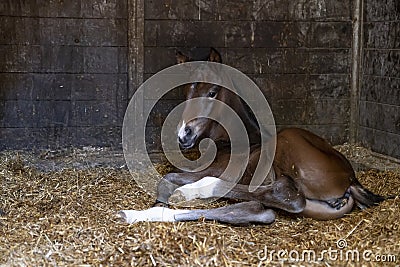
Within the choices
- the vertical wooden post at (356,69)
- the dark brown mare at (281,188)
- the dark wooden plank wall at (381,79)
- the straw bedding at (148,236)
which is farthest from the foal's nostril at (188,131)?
the vertical wooden post at (356,69)

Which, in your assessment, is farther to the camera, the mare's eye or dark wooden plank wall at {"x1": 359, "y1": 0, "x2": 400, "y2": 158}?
dark wooden plank wall at {"x1": 359, "y1": 0, "x2": 400, "y2": 158}

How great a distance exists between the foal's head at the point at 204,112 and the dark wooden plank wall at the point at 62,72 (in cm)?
174

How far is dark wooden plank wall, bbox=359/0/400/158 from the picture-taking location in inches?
225

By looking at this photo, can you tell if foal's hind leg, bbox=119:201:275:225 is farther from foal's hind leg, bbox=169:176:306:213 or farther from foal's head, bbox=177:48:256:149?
foal's head, bbox=177:48:256:149

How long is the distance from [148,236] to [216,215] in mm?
572

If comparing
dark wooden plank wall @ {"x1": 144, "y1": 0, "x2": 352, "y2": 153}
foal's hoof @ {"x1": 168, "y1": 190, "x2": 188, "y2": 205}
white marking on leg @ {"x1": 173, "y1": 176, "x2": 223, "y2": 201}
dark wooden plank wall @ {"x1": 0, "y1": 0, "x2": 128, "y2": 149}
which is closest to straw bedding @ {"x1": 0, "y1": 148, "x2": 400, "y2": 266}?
foal's hoof @ {"x1": 168, "y1": 190, "x2": 188, "y2": 205}

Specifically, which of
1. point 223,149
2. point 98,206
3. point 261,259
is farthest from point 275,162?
point 98,206

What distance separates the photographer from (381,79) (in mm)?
5965

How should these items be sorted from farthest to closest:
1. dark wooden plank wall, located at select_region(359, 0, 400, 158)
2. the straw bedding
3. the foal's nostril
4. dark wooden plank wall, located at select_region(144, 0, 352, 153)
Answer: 1. dark wooden plank wall, located at select_region(144, 0, 352, 153)
2. dark wooden plank wall, located at select_region(359, 0, 400, 158)
3. the foal's nostril
4. the straw bedding

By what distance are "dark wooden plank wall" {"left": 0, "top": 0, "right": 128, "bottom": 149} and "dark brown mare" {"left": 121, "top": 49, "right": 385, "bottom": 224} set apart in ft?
6.27

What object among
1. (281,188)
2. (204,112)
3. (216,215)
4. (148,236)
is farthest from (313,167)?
(148,236)

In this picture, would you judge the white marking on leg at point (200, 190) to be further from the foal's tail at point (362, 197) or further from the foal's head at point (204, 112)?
the foal's tail at point (362, 197)

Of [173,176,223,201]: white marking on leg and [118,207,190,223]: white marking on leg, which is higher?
[173,176,223,201]: white marking on leg

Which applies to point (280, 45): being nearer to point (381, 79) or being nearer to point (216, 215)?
point (381, 79)
